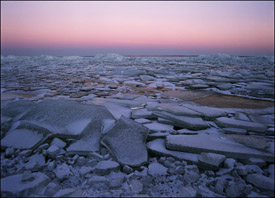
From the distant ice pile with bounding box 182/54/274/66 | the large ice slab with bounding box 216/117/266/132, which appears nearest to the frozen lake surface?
the large ice slab with bounding box 216/117/266/132

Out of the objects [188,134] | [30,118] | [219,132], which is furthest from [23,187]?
[219,132]

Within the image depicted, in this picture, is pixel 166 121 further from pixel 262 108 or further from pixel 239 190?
pixel 262 108

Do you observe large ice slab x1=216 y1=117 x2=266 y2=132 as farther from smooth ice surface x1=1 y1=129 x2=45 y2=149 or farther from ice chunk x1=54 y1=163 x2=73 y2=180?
smooth ice surface x1=1 y1=129 x2=45 y2=149

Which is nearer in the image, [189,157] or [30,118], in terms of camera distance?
[189,157]

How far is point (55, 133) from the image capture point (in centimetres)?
148

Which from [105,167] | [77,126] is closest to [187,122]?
[105,167]

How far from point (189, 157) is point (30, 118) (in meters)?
1.55

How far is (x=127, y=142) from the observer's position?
4.47ft

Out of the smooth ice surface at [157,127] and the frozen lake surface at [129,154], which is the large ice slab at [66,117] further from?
the smooth ice surface at [157,127]

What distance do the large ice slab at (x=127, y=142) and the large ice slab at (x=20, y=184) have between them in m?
0.48

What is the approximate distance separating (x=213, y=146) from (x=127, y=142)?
27.1 inches

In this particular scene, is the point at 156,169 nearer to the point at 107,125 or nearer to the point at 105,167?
the point at 105,167

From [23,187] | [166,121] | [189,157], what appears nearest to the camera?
[23,187]

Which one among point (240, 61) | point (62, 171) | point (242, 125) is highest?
point (240, 61)
